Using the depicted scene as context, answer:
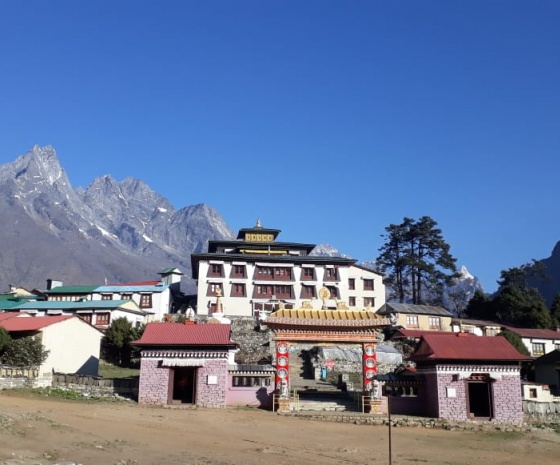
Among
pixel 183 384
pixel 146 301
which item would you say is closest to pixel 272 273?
pixel 146 301

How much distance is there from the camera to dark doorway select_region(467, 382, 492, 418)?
104 ft

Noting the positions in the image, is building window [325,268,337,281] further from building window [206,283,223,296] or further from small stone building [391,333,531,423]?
small stone building [391,333,531,423]

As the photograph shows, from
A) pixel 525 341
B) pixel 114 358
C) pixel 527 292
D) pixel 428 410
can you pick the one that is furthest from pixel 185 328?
pixel 527 292

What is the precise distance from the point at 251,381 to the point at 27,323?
16.7 m

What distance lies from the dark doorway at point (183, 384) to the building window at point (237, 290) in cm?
3308

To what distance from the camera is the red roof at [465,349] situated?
103 feet

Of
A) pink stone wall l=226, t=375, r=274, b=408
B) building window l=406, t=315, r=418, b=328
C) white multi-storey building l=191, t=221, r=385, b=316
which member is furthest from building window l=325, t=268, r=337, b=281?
pink stone wall l=226, t=375, r=274, b=408

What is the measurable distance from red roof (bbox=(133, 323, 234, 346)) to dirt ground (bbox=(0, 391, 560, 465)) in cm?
342

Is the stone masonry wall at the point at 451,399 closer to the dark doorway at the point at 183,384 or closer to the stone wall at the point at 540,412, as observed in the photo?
the stone wall at the point at 540,412

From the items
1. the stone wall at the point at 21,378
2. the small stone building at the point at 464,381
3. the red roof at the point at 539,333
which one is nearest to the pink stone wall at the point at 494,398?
the small stone building at the point at 464,381

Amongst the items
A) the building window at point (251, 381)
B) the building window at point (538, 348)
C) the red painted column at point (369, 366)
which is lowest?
the building window at point (251, 381)

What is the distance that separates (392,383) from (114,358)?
25698 millimetres

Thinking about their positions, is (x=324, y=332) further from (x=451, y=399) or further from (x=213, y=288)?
(x=213, y=288)

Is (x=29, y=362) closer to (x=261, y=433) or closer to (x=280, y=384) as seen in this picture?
(x=280, y=384)
